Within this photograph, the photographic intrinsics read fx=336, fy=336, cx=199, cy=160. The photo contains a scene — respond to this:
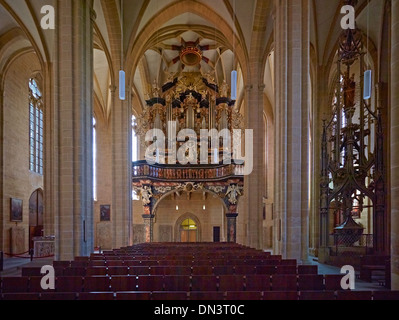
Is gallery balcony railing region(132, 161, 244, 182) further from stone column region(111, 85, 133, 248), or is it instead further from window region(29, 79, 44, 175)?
window region(29, 79, 44, 175)

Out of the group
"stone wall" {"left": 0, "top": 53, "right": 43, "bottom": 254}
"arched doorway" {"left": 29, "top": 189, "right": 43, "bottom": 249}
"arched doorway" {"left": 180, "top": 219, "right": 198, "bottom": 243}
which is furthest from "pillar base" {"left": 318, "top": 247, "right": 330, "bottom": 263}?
"arched doorway" {"left": 29, "top": 189, "right": 43, "bottom": 249}

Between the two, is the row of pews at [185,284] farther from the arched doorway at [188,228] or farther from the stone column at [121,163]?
the arched doorway at [188,228]

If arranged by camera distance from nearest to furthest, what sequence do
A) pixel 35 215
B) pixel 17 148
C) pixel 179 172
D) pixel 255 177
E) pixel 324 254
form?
pixel 324 254, pixel 255 177, pixel 17 148, pixel 35 215, pixel 179 172

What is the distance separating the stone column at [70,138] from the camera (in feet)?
32.0

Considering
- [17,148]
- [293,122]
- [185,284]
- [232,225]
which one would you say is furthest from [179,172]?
[185,284]

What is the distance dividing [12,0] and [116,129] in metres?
7.15

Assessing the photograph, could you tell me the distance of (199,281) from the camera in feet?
19.1

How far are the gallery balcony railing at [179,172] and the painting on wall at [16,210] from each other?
684 centimetres

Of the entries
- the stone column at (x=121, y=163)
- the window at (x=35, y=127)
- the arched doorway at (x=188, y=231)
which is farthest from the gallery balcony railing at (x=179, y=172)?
the window at (x=35, y=127)

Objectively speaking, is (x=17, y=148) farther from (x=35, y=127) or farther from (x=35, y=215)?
(x=35, y=215)

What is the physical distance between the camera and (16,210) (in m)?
19.0

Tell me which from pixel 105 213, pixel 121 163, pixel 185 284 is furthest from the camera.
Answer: pixel 105 213

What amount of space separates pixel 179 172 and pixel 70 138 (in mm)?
13269

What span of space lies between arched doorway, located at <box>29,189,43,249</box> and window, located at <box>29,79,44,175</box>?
1606 mm
